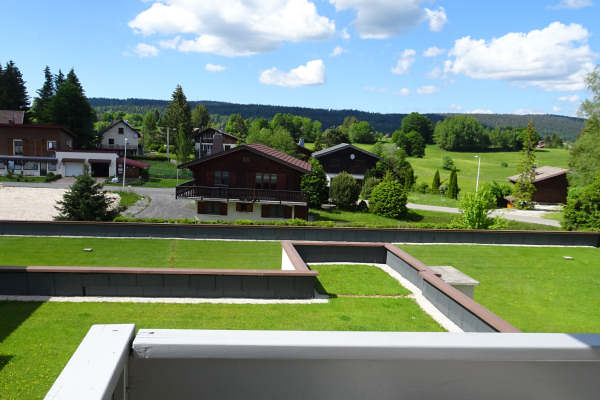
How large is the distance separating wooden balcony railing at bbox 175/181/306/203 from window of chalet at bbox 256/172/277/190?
106 centimetres

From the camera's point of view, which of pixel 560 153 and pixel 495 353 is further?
pixel 560 153

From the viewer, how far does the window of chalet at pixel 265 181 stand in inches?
1368

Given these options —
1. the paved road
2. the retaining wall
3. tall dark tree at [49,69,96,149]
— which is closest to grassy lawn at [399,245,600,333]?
the retaining wall

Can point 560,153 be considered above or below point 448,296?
above

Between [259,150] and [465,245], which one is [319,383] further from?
[259,150]

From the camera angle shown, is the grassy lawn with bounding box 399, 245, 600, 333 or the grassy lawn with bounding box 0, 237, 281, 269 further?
the grassy lawn with bounding box 0, 237, 281, 269

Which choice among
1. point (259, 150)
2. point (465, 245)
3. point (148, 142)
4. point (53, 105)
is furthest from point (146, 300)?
point (148, 142)

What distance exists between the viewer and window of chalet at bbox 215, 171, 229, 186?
34.8m

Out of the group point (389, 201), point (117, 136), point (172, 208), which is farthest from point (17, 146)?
point (389, 201)

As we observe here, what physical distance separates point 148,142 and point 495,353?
116 meters

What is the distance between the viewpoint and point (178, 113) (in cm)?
9506

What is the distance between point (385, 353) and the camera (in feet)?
7.50

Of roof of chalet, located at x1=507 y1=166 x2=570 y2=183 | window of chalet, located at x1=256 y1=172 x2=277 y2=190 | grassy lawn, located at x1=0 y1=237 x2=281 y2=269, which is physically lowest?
grassy lawn, located at x1=0 y1=237 x2=281 y2=269

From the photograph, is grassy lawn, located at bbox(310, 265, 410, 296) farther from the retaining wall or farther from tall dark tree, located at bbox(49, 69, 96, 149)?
tall dark tree, located at bbox(49, 69, 96, 149)
